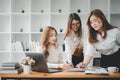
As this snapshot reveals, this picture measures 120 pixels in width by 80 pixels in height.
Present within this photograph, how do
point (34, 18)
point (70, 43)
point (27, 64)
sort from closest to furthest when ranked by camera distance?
point (27, 64) → point (70, 43) → point (34, 18)

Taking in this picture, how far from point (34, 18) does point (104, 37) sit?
9.94 feet

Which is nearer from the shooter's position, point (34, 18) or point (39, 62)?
point (39, 62)

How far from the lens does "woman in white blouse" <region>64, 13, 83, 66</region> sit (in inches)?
152

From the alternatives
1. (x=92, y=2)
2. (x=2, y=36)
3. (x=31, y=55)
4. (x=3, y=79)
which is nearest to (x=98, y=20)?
(x=31, y=55)

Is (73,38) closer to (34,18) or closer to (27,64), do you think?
(27,64)

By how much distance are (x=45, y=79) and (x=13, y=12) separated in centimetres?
329

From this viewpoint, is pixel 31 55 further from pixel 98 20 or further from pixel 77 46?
pixel 77 46

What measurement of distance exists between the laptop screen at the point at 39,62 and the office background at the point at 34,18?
106 inches

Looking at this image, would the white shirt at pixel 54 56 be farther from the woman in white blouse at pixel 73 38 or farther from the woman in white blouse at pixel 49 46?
the woman in white blouse at pixel 73 38

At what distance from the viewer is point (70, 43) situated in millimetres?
3898

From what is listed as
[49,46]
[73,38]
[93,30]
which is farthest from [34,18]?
[93,30]

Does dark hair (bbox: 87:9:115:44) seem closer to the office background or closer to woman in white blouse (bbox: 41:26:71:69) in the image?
woman in white blouse (bbox: 41:26:71:69)

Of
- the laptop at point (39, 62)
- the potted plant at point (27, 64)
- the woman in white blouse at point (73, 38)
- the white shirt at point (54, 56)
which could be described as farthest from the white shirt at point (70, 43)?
the potted plant at point (27, 64)

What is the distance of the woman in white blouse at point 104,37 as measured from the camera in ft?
9.80
